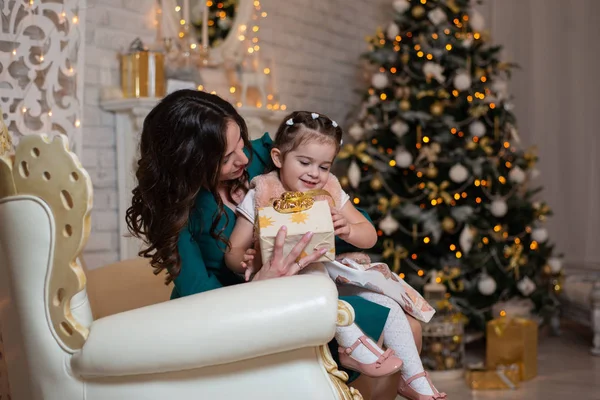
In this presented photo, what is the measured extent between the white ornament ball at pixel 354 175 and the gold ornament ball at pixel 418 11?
991mm

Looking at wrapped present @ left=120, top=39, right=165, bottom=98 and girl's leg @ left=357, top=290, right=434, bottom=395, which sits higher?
wrapped present @ left=120, top=39, right=165, bottom=98

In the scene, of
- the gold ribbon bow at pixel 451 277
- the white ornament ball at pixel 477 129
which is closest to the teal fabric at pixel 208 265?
the gold ribbon bow at pixel 451 277

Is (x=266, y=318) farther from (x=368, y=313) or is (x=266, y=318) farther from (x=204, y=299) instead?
(x=368, y=313)

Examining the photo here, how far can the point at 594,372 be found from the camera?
3984 mm

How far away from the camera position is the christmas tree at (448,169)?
4.33 meters

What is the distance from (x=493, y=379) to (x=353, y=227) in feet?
6.58

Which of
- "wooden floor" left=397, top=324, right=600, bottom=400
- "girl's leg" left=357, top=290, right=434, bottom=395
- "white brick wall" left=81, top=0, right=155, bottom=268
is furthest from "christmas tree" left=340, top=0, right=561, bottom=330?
"girl's leg" left=357, top=290, right=434, bottom=395

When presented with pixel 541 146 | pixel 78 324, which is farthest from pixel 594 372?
pixel 78 324

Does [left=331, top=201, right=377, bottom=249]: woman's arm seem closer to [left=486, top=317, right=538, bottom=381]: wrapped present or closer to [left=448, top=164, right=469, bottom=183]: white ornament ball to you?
[left=486, top=317, right=538, bottom=381]: wrapped present

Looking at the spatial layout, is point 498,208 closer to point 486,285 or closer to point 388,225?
point 486,285

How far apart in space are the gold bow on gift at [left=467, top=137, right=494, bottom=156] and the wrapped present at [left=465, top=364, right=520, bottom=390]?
1267 mm

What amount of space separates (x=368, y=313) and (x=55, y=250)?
0.82 metres

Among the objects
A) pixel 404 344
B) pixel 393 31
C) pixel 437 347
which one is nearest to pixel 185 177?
pixel 404 344

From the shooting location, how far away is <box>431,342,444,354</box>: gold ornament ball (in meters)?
3.95
